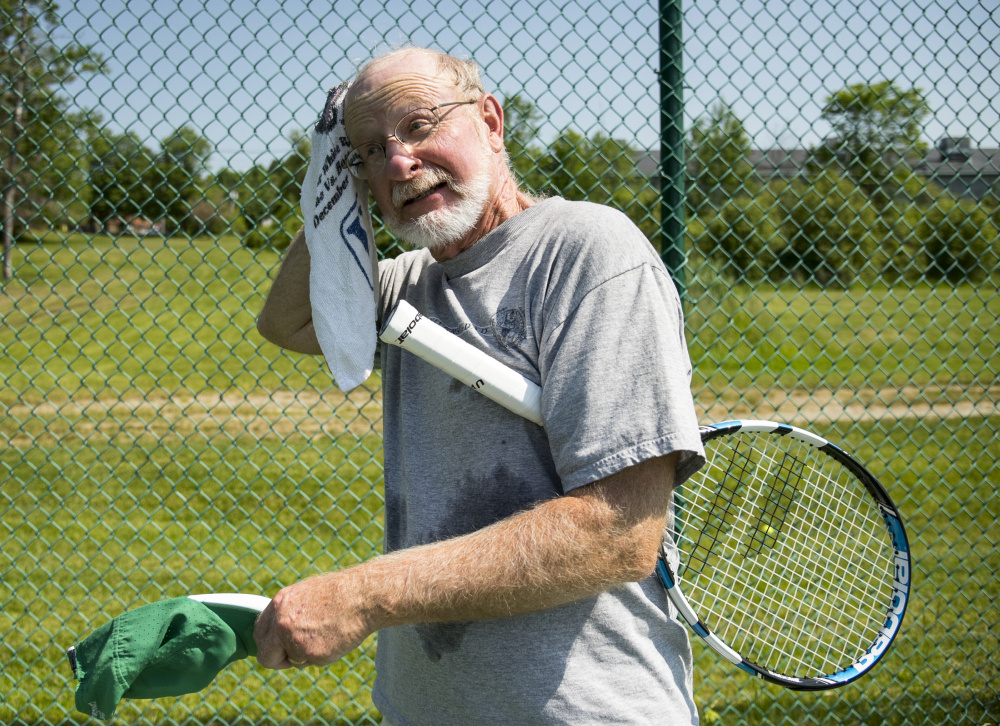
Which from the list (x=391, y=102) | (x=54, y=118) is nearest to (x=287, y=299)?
(x=391, y=102)

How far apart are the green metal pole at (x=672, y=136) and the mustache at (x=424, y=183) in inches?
55.3

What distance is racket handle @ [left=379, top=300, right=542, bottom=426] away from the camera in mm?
1548

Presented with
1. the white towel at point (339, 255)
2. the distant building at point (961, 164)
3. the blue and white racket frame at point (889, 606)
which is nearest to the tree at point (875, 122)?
the distant building at point (961, 164)

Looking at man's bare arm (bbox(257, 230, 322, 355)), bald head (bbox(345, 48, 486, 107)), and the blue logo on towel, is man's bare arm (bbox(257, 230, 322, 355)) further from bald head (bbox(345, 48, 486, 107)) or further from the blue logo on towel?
bald head (bbox(345, 48, 486, 107))

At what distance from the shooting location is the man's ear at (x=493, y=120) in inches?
75.9

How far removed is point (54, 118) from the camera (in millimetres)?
3582

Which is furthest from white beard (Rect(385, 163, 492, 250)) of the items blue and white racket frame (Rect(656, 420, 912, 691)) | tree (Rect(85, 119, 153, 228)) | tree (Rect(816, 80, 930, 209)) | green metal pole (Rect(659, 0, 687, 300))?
tree (Rect(816, 80, 930, 209))

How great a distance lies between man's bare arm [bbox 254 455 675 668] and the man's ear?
913mm

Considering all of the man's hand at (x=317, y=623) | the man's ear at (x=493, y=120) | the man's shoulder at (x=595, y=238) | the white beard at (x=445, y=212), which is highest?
the man's ear at (x=493, y=120)

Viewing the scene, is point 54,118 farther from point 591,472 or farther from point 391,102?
point 591,472

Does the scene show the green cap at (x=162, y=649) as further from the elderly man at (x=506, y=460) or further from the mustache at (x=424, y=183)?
the mustache at (x=424, y=183)

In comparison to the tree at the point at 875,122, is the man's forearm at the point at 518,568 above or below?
below

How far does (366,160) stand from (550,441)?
33.2 inches

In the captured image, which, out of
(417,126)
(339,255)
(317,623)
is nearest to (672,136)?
(417,126)
